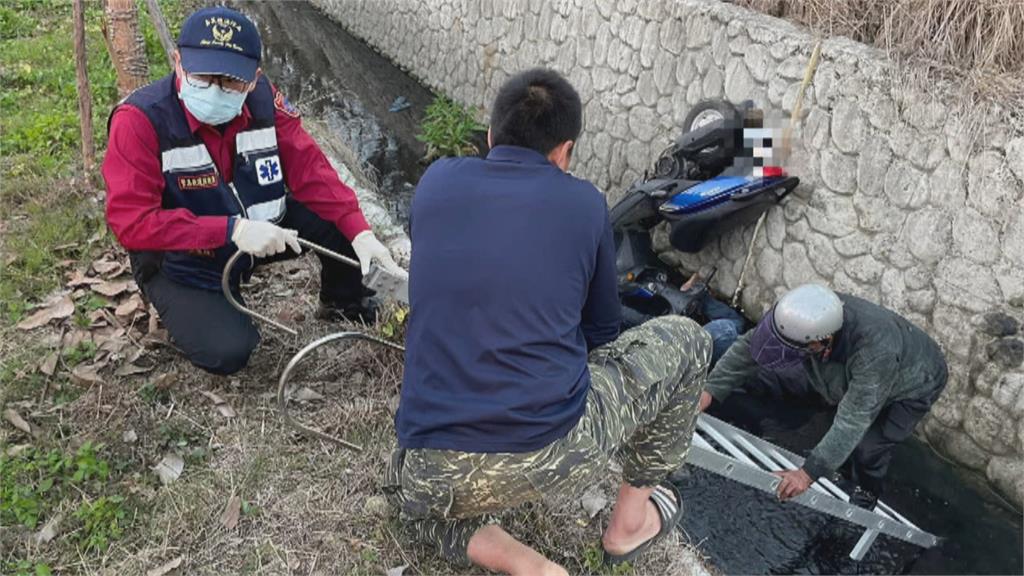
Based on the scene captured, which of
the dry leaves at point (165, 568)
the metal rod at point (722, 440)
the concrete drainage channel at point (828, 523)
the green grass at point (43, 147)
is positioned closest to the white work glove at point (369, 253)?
the concrete drainage channel at point (828, 523)

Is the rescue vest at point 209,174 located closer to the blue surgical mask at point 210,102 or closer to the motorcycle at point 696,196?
the blue surgical mask at point 210,102

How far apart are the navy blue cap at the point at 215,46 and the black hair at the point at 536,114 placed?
139 centimetres

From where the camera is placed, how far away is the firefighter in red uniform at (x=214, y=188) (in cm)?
325

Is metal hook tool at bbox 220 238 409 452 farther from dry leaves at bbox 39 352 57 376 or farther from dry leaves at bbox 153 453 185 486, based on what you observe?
dry leaves at bbox 39 352 57 376

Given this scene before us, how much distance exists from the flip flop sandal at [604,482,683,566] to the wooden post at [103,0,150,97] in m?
4.49

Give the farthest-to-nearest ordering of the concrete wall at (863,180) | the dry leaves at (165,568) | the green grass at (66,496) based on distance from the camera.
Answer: the concrete wall at (863,180), the green grass at (66,496), the dry leaves at (165,568)

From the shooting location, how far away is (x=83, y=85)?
5.21 meters

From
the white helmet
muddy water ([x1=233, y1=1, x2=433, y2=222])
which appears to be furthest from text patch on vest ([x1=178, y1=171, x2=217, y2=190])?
muddy water ([x1=233, y1=1, x2=433, y2=222])

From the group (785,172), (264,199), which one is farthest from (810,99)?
(264,199)

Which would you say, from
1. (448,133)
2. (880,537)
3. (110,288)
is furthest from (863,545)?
(448,133)

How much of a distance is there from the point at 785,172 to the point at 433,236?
12.7ft

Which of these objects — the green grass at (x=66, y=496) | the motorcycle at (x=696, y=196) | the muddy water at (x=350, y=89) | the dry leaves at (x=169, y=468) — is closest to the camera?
the green grass at (x=66, y=496)

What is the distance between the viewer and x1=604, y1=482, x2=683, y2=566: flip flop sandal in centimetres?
293

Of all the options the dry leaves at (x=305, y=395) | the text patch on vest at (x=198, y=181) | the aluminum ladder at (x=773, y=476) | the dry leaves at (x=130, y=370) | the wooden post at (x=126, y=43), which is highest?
the wooden post at (x=126, y=43)
